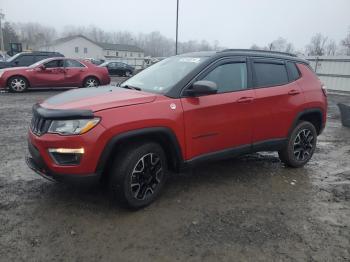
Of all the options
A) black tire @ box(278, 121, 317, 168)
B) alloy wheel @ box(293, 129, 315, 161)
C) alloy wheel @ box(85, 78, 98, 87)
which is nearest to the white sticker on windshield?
black tire @ box(278, 121, 317, 168)

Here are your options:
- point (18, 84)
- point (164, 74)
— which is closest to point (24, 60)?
point (18, 84)

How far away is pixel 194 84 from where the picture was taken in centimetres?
393

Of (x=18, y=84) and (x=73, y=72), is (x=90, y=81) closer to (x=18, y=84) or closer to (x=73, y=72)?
(x=73, y=72)

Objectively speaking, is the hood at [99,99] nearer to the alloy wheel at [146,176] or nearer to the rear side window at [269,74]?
the alloy wheel at [146,176]

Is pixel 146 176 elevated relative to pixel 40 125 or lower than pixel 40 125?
lower

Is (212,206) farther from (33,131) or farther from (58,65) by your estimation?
(58,65)

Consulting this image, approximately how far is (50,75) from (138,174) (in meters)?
11.5

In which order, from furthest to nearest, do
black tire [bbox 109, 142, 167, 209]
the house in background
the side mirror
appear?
the house in background, the side mirror, black tire [bbox 109, 142, 167, 209]

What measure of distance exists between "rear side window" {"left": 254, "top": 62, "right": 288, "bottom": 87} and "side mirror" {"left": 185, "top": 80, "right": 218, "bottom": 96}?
3.64ft

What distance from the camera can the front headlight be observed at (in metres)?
3.34

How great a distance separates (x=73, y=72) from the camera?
14391mm

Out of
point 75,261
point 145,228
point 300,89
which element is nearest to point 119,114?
point 145,228

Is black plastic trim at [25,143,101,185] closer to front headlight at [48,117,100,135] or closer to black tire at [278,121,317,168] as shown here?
front headlight at [48,117,100,135]

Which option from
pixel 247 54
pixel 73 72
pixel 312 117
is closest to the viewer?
pixel 247 54
